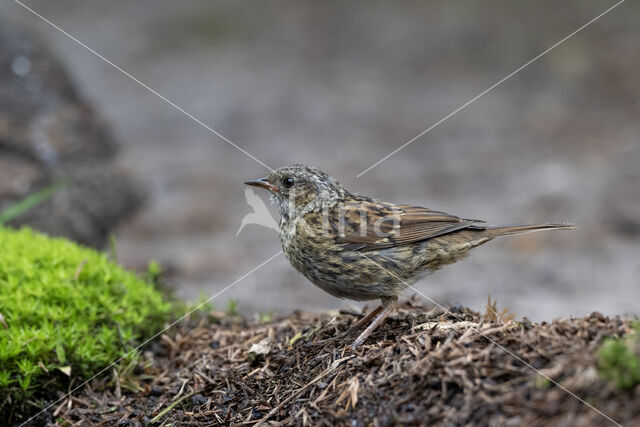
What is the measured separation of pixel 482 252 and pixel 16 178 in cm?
639

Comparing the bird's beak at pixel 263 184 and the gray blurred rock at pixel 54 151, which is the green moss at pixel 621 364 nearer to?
the bird's beak at pixel 263 184

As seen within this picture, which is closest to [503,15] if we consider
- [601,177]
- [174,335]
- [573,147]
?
[573,147]

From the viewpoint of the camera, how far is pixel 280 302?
8.02 meters

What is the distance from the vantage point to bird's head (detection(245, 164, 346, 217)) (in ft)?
15.7

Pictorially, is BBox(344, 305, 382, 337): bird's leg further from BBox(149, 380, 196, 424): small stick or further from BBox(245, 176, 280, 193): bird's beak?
BBox(245, 176, 280, 193): bird's beak

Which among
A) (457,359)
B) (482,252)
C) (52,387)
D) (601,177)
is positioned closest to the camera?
(457,359)

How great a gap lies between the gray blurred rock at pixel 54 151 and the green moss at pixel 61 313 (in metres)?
2.16

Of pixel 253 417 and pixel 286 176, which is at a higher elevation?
pixel 286 176

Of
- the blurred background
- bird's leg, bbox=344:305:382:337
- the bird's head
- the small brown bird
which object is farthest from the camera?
the blurred background

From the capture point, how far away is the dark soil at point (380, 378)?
2555 mm

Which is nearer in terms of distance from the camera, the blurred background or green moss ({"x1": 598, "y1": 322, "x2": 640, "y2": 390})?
green moss ({"x1": 598, "y1": 322, "x2": 640, "y2": 390})

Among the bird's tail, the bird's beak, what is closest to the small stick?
the bird's beak

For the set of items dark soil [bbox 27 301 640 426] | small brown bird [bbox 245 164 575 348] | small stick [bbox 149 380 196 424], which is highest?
small brown bird [bbox 245 164 575 348]

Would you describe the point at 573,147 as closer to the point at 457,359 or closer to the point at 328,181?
the point at 328,181
